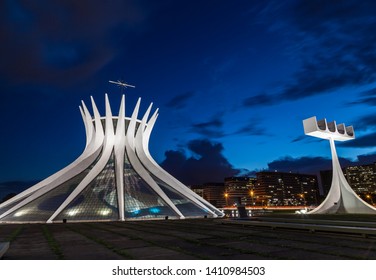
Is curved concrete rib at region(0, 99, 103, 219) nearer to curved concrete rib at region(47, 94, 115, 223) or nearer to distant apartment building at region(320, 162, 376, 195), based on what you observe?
curved concrete rib at region(47, 94, 115, 223)

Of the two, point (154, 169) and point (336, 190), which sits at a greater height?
point (154, 169)

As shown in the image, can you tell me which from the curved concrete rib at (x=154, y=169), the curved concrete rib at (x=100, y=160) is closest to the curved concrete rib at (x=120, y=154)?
the curved concrete rib at (x=100, y=160)

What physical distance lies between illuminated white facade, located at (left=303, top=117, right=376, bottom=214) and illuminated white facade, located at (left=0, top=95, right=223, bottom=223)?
1301 cm

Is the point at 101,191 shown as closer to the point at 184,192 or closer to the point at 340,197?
the point at 184,192

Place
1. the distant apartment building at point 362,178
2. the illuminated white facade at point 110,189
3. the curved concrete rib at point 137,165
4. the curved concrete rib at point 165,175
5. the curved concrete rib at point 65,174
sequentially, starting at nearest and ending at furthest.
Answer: the illuminated white facade at point 110,189
the curved concrete rib at point 65,174
the curved concrete rib at point 137,165
the curved concrete rib at point 165,175
the distant apartment building at point 362,178

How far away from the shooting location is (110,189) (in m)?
32.4

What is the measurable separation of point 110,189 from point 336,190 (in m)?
25.9

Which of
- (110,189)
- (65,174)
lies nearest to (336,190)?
(110,189)

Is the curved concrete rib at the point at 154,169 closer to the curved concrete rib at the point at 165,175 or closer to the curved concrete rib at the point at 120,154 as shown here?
the curved concrete rib at the point at 165,175

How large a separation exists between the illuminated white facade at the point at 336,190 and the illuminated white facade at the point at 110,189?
1301 centimetres

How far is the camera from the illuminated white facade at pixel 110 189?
29109mm

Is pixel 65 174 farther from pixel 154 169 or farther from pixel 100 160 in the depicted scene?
pixel 154 169

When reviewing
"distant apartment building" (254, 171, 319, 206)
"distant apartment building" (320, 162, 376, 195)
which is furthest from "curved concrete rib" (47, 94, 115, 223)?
"distant apartment building" (320, 162, 376, 195)
